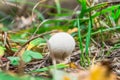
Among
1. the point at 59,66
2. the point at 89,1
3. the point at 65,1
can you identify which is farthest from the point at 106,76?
the point at 65,1

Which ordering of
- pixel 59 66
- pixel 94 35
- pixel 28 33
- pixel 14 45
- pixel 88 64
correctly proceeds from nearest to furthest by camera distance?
pixel 59 66
pixel 88 64
pixel 14 45
pixel 94 35
pixel 28 33

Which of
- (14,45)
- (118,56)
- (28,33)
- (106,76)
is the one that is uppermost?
(28,33)

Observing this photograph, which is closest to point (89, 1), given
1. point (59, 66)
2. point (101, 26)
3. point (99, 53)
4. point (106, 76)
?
point (101, 26)

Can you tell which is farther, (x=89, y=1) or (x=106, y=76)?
(x=89, y=1)

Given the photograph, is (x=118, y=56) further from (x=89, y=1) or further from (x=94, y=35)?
(x=89, y=1)

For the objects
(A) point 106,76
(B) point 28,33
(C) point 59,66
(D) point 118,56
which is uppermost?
(B) point 28,33

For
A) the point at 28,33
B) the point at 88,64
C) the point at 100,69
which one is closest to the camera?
the point at 100,69

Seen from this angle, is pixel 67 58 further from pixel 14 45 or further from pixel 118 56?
pixel 14 45

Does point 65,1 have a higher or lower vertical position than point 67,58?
higher

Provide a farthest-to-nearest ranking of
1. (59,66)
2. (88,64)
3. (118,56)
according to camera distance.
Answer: (118,56) < (88,64) < (59,66)
